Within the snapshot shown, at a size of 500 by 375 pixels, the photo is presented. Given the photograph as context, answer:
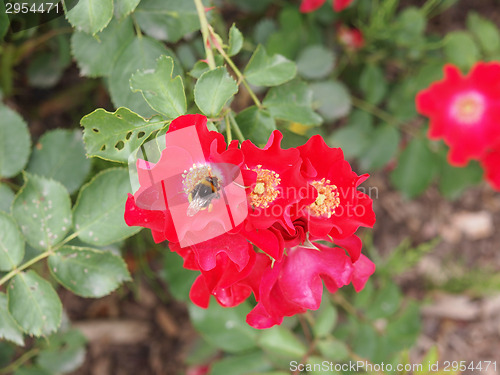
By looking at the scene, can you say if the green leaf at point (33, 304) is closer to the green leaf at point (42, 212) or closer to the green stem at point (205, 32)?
the green leaf at point (42, 212)

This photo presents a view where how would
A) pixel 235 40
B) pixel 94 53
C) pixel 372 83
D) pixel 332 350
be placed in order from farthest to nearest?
pixel 372 83, pixel 332 350, pixel 94 53, pixel 235 40

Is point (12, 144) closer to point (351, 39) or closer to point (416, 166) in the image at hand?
point (351, 39)

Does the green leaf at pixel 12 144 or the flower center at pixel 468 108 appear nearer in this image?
the green leaf at pixel 12 144

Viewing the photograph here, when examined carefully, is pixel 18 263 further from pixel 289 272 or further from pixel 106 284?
pixel 289 272

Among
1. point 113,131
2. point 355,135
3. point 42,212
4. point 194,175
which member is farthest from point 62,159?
point 355,135

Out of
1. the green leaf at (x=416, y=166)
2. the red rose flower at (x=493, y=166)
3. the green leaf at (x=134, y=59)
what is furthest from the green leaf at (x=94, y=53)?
the red rose flower at (x=493, y=166)

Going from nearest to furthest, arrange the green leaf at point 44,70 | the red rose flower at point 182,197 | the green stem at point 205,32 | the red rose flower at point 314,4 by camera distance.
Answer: the red rose flower at point 182,197 < the green stem at point 205,32 < the red rose flower at point 314,4 < the green leaf at point 44,70

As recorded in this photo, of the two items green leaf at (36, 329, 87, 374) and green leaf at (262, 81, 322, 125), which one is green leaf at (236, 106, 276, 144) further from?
green leaf at (36, 329, 87, 374)
